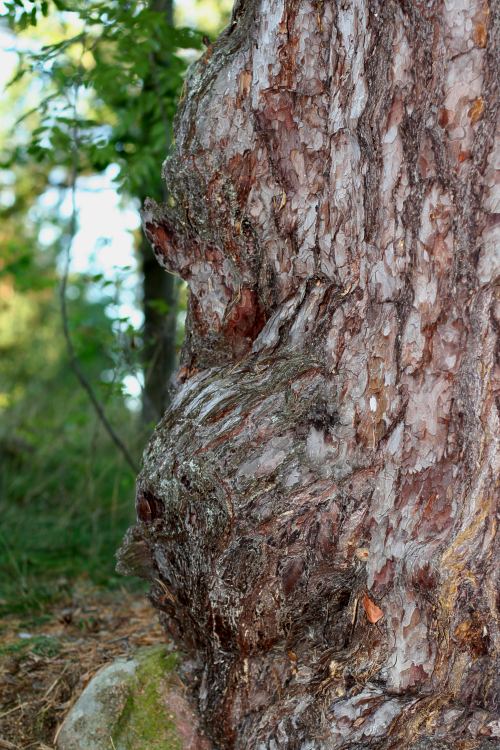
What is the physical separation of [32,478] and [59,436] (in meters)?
0.60

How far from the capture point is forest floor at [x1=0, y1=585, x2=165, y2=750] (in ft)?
7.45

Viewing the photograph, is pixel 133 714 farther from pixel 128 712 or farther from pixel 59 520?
pixel 59 520

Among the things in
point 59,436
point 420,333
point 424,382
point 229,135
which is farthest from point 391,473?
point 59,436

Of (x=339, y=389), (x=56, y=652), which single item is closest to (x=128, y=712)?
(x=56, y=652)

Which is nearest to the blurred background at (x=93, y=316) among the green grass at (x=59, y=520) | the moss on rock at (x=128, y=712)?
the green grass at (x=59, y=520)

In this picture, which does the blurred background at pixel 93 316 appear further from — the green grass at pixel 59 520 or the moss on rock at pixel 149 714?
the moss on rock at pixel 149 714

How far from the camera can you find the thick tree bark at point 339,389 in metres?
1.60

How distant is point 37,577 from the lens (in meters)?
3.68

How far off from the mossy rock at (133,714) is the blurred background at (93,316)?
1069 millimetres

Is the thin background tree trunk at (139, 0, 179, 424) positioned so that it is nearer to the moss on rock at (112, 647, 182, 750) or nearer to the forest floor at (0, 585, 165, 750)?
the forest floor at (0, 585, 165, 750)

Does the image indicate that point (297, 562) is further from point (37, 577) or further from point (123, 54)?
point (123, 54)

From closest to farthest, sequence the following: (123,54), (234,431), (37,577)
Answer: (234,431), (123,54), (37,577)

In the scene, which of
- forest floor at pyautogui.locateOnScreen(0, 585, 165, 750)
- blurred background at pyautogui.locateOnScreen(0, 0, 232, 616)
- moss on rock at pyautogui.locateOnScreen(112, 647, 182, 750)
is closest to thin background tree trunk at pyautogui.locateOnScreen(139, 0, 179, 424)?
blurred background at pyautogui.locateOnScreen(0, 0, 232, 616)

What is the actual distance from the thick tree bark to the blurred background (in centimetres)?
55
